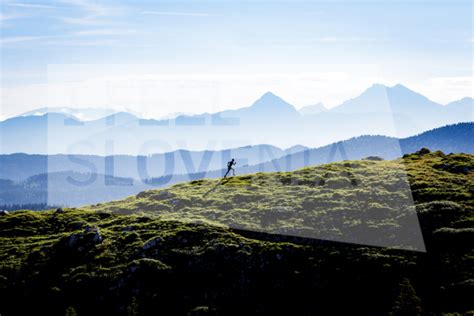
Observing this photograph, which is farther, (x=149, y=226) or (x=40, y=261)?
(x=149, y=226)

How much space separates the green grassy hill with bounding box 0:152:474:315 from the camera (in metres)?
54.2

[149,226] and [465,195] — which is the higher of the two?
[465,195]

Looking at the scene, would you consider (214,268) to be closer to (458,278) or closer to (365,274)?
(365,274)

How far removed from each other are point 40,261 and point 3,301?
8215 mm

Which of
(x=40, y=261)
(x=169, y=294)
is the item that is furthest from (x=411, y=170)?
(x=40, y=261)

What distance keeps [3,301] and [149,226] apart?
23282 mm

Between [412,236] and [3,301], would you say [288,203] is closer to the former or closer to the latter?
[412,236]

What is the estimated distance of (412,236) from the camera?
2432 inches

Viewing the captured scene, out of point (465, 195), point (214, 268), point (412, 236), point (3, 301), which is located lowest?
point (3, 301)

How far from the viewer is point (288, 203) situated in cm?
8006

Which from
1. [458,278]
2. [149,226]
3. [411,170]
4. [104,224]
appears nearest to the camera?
[458,278]

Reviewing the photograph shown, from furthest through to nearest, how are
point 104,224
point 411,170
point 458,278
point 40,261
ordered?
Result: 1. point 411,170
2. point 104,224
3. point 40,261
4. point 458,278

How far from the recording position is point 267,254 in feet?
205

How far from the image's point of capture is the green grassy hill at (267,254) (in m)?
54.2
